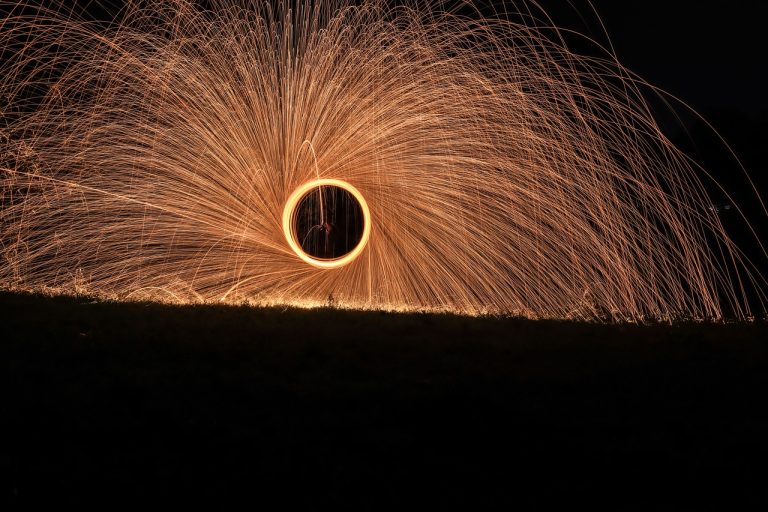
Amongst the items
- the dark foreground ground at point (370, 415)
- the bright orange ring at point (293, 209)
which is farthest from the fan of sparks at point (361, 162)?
the dark foreground ground at point (370, 415)

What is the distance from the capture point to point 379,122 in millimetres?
12164

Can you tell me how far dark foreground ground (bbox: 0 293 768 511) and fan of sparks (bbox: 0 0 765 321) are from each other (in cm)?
335

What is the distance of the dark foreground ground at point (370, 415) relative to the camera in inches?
182

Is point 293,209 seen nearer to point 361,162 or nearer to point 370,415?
point 361,162

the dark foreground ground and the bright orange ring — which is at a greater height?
the bright orange ring

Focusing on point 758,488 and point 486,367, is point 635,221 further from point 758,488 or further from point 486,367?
point 758,488

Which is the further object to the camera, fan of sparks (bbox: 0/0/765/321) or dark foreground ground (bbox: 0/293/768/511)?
fan of sparks (bbox: 0/0/765/321)

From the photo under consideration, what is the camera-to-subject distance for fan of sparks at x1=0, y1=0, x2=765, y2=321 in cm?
1174

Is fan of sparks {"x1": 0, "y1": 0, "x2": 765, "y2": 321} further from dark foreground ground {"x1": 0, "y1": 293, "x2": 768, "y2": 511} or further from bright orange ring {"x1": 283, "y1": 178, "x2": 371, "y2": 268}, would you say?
dark foreground ground {"x1": 0, "y1": 293, "x2": 768, "y2": 511}

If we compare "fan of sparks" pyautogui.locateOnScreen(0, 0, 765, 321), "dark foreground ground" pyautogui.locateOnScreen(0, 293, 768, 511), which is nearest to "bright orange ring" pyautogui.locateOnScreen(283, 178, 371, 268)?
"fan of sparks" pyautogui.locateOnScreen(0, 0, 765, 321)

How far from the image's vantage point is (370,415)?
575 centimetres

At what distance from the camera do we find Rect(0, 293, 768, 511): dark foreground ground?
462 centimetres

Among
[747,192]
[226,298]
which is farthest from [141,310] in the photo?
[747,192]

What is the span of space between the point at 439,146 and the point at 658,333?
449 centimetres
